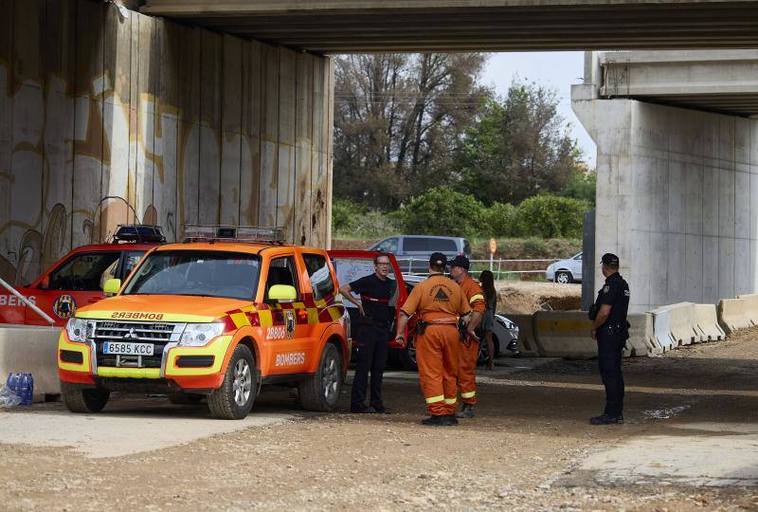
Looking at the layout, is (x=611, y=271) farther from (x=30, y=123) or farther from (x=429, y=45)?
(x=429, y=45)

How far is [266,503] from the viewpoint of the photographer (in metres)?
9.38

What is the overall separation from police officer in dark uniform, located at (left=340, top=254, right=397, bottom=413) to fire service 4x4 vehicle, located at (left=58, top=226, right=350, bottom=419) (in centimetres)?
31

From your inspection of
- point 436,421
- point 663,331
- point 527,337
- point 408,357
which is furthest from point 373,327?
point 663,331

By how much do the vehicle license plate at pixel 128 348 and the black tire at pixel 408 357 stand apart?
30.8ft

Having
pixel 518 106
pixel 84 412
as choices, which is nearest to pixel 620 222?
pixel 84 412

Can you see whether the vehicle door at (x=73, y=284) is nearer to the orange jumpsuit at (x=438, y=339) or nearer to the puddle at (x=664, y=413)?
the orange jumpsuit at (x=438, y=339)

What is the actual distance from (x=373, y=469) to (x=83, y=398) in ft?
14.7

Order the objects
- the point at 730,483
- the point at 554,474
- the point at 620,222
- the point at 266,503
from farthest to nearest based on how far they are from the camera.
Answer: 1. the point at 620,222
2. the point at 554,474
3. the point at 730,483
4. the point at 266,503

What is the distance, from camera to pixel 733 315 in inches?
1427

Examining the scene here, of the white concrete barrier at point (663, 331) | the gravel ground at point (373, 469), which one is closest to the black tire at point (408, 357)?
the gravel ground at point (373, 469)

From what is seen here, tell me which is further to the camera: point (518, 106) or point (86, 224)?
point (518, 106)

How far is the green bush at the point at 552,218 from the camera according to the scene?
227 ft

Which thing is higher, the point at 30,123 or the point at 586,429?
the point at 30,123

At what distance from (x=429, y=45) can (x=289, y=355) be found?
1734 centimetres
